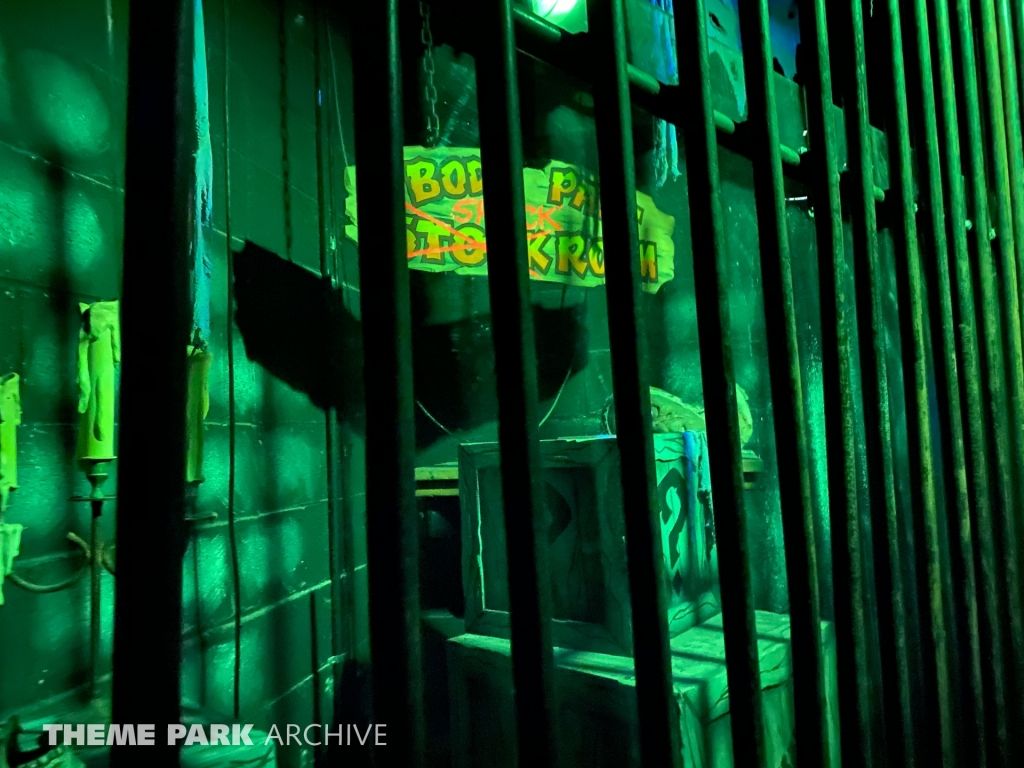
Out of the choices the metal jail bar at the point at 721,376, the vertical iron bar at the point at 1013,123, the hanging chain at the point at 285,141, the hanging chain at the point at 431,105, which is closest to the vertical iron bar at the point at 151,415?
the metal jail bar at the point at 721,376

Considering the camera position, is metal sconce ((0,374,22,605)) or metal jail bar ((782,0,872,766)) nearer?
metal jail bar ((782,0,872,766))

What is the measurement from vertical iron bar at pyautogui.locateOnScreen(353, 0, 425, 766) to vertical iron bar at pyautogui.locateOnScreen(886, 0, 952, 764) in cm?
123

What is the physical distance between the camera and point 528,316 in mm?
669

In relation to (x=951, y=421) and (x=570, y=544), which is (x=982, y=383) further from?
(x=570, y=544)

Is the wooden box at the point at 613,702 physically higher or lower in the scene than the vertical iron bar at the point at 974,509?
lower

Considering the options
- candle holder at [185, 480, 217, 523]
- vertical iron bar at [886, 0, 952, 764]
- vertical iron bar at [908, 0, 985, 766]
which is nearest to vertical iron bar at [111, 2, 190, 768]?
vertical iron bar at [886, 0, 952, 764]

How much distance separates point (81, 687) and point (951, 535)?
2.44 metres

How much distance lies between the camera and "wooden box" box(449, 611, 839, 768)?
199 cm

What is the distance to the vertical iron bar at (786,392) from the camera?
3.16ft

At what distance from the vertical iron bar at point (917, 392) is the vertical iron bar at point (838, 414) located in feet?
1.08

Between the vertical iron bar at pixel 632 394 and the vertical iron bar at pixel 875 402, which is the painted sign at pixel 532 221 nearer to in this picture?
the vertical iron bar at pixel 875 402

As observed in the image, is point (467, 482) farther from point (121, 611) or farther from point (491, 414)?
point (121, 611)

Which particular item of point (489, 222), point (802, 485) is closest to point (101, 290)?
point (489, 222)

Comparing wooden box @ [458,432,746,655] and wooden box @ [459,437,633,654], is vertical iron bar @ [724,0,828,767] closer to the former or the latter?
wooden box @ [459,437,633,654]
